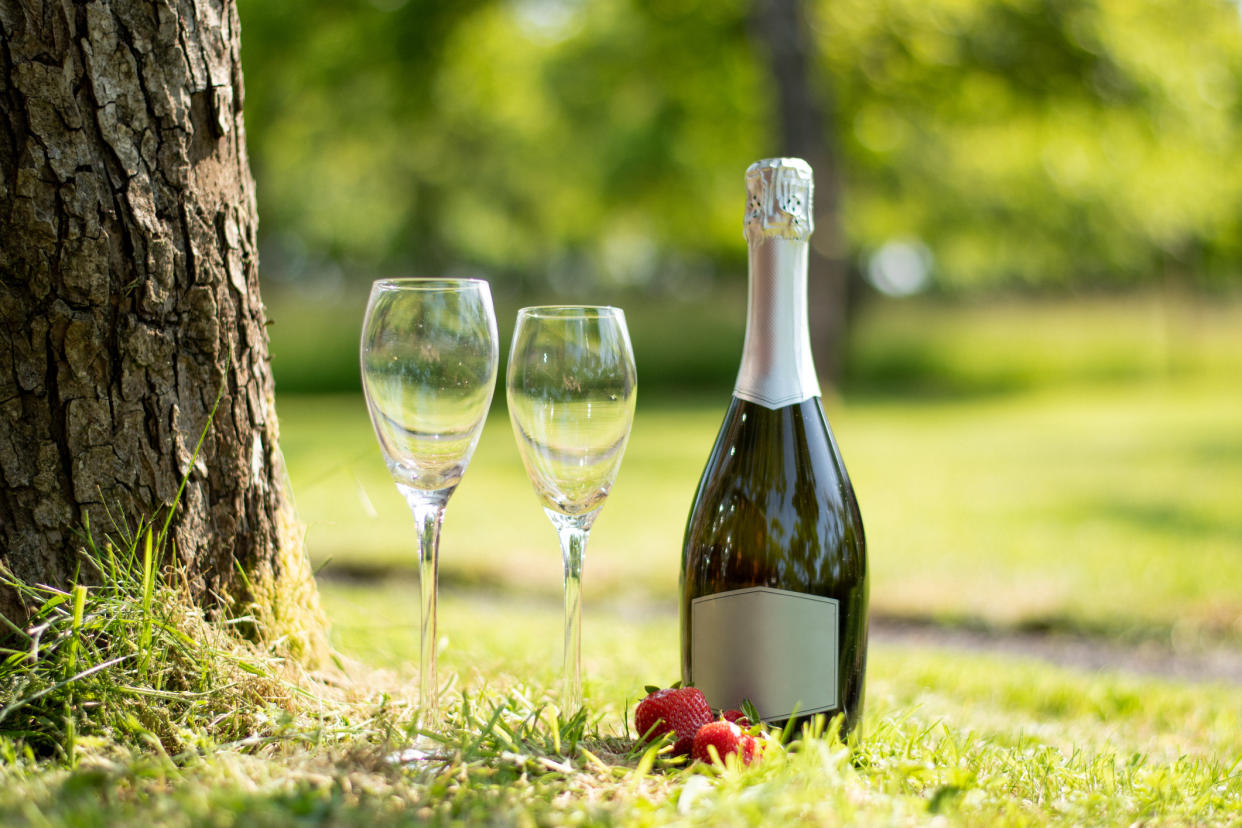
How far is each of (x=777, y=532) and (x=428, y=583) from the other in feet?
2.05

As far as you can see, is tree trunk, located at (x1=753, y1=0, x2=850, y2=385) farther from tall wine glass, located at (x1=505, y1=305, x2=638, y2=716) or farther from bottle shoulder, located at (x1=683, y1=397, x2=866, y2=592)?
tall wine glass, located at (x1=505, y1=305, x2=638, y2=716)

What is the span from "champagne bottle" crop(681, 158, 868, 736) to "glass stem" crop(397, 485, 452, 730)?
439 mm

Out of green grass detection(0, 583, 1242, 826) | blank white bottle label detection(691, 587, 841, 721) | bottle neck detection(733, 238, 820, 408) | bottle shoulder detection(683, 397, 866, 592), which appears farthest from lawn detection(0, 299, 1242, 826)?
bottle neck detection(733, 238, 820, 408)

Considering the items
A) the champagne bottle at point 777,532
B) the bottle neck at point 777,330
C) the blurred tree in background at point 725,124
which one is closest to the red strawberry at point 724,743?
the champagne bottle at point 777,532

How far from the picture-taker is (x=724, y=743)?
151 centimetres

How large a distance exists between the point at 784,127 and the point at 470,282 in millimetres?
8608

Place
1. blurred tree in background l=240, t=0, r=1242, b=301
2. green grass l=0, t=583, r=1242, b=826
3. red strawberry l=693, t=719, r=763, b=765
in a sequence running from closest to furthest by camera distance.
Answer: green grass l=0, t=583, r=1242, b=826
red strawberry l=693, t=719, r=763, b=765
blurred tree in background l=240, t=0, r=1242, b=301

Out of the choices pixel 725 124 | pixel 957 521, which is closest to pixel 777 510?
pixel 957 521

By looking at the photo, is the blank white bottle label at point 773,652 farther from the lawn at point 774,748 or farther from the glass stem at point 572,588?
the glass stem at point 572,588

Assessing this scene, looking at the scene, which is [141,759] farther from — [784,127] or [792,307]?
[784,127]

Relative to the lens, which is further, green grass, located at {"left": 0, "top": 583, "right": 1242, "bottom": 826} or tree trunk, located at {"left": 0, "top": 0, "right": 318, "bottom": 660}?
tree trunk, located at {"left": 0, "top": 0, "right": 318, "bottom": 660}

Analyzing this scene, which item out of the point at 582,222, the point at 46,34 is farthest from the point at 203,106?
the point at 582,222

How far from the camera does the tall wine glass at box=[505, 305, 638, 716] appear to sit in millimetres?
1558

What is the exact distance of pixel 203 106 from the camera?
1739 mm
